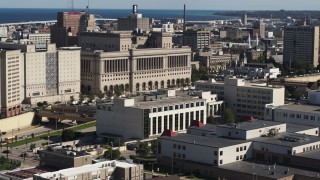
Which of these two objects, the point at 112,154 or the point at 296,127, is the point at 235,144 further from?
the point at 296,127

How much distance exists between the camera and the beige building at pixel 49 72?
4994cm

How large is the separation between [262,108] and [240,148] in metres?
12.5

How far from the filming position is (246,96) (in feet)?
138

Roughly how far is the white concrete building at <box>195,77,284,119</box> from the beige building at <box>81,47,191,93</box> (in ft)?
42.7

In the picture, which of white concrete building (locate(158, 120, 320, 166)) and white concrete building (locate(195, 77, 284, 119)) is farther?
white concrete building (locate(195, 77, 284, 119))

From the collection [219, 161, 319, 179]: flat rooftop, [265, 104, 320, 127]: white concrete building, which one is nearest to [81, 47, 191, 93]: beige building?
[265, 104, 320, 127]: white concrete building

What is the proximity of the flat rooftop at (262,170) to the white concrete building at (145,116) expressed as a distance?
783cm

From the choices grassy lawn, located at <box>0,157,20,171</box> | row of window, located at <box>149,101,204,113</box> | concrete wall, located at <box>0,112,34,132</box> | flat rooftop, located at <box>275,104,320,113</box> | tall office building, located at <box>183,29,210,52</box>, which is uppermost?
tall office building, located at <box>183,29,210,52</box>

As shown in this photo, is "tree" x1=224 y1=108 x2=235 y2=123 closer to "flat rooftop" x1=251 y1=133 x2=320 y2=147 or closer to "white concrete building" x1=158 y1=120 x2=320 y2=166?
"white concrete building" x1=158 y1=120 x2=320 y2=166

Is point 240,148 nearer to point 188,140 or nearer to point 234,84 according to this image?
point 188,140

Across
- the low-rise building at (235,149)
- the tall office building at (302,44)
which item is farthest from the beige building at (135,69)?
the low-rise building at (235,149)

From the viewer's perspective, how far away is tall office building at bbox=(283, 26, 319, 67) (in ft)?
245

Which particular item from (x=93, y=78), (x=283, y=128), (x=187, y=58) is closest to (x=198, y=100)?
(x=283, y=128)

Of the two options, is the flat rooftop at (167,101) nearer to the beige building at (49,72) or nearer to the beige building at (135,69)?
the beige building at (49,72)
